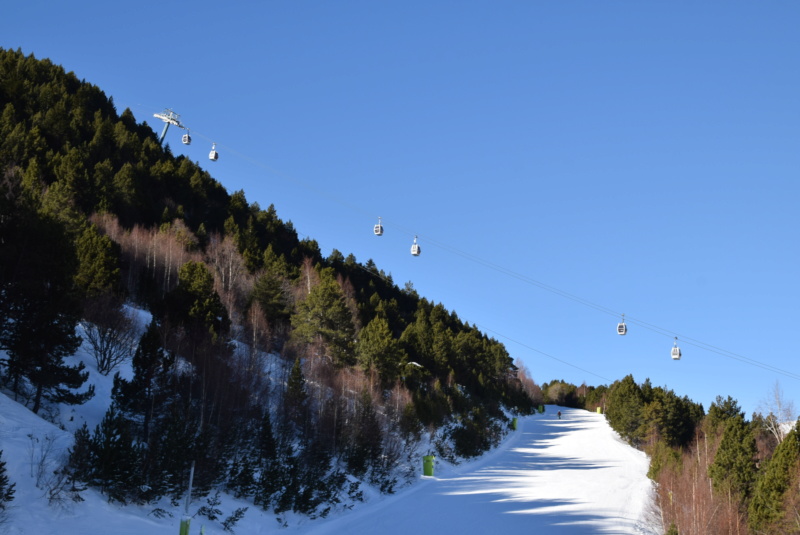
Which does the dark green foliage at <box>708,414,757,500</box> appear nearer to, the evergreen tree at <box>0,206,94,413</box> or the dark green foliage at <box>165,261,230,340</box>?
the dark green foliage at <box>165,261,230,340</box>

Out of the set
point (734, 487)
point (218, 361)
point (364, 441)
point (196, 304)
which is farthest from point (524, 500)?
point (196, 304)

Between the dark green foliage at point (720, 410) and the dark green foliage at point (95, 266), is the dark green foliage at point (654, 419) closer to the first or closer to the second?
the dark green foliage at point (720, 410)

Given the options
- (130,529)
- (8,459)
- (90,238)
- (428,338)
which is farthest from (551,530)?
(428,338)

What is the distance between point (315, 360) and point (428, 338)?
23.8 meters

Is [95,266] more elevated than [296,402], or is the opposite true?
[95,266]

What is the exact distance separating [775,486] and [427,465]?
17677 mm

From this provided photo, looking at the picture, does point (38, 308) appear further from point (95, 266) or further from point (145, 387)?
point (95, 266)

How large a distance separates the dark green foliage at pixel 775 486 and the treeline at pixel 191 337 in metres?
16.2

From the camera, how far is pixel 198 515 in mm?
16672

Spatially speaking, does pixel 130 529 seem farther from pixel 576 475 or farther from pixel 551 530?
pixel 576 475

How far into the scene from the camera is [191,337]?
1038 inches

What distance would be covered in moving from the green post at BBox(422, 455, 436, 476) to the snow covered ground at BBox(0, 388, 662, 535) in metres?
0.55

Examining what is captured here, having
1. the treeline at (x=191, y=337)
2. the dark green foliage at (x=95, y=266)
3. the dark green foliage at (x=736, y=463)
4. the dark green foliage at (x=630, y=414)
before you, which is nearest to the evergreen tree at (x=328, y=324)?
the treeline at (x=191, y=337)

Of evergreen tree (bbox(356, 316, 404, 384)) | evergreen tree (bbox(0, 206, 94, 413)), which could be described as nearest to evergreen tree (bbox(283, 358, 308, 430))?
evergreen tree (bbox(0, 206, 94, 413))
